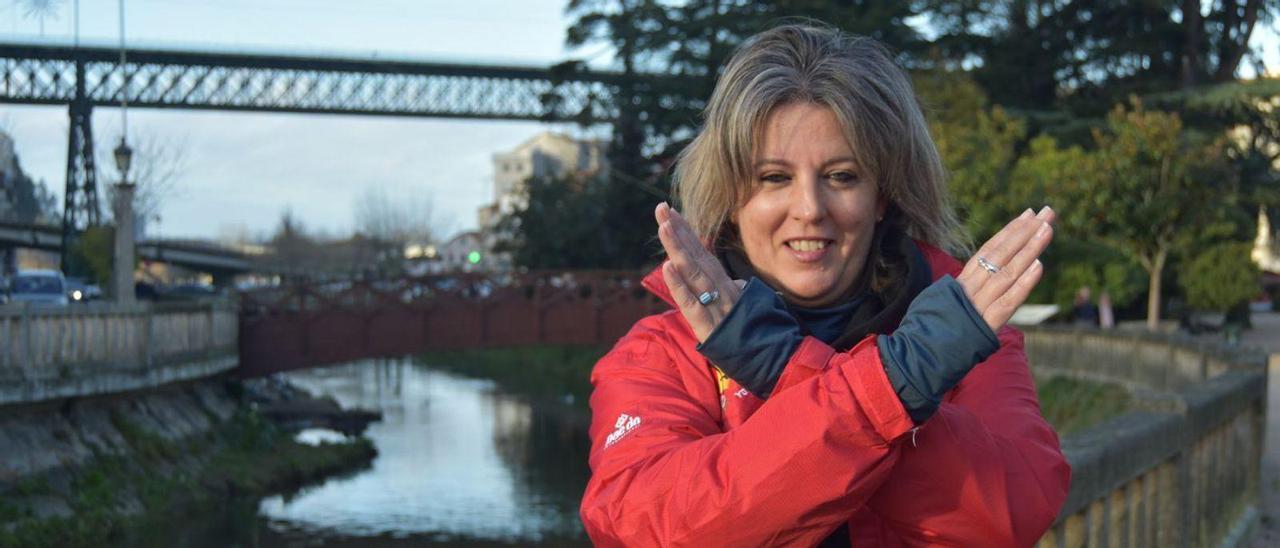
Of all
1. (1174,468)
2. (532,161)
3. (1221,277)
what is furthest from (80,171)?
(532,161)

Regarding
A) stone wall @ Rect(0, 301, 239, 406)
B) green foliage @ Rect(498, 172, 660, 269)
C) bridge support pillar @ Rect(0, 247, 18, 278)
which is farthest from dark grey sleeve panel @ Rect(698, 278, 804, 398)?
bridge support pillar @ Rect(0, 247, 18, 278)

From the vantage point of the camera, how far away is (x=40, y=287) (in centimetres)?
3719

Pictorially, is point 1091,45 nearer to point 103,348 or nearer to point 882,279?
point 103,348

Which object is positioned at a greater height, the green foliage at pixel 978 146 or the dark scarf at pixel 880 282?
the green foliage at pixel 978 146

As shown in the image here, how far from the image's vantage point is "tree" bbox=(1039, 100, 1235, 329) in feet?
98.1

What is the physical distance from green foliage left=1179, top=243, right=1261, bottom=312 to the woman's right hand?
125ft

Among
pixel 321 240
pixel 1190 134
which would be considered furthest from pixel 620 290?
pixel 321 240

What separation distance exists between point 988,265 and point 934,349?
0.52ft

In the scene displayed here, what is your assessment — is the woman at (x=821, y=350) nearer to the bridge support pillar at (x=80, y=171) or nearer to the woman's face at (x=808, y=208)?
the woman's face at (x=808, y=208)

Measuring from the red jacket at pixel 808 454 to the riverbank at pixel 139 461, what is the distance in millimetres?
18731

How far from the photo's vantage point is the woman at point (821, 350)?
181 centimetres

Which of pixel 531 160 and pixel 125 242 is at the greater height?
pixel 531 160

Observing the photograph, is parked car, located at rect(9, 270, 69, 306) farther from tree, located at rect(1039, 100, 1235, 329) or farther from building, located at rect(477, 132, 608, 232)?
building, located at rect(477, 132, 608, 232)

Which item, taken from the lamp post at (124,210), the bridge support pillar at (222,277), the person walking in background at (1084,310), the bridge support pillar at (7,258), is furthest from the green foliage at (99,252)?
the bridge support pillar at (222,277)
